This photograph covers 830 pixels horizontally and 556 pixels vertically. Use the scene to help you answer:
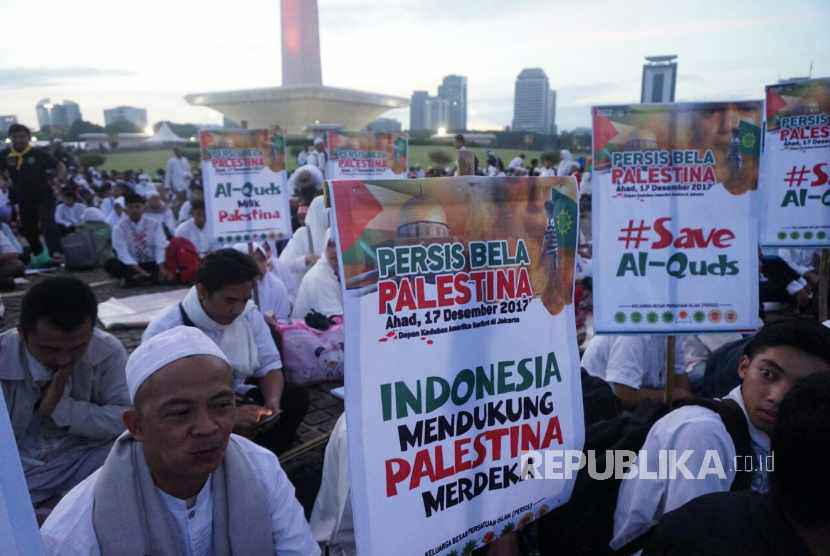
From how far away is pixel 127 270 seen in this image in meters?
8.38

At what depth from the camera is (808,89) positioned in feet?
13.4

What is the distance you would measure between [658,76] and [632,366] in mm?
39710

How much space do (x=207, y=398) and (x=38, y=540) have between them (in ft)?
2.21

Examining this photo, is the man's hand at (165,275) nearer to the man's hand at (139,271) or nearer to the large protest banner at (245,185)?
the man's hand at (139,271)

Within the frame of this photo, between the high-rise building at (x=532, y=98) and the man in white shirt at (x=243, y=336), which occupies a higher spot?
the high-rise building at (x=532, y=98)

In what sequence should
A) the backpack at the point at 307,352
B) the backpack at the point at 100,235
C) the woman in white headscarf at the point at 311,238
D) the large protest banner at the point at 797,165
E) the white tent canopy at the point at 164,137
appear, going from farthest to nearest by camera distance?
the white tent canopy at the point at 164,137 < the backpack at the point at 100,235 < the woman in white headscarf at the point at 311,238 < the backpack at the point at 307,352 < the large protest banner at the point at 797,165

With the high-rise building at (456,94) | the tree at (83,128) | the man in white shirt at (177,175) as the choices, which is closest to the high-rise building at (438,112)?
the high-rise building at (456,94)

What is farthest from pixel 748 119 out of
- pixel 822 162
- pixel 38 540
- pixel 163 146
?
pixel 163 146

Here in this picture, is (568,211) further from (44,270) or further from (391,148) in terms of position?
(44,270)

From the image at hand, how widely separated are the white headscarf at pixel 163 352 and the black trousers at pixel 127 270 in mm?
7413

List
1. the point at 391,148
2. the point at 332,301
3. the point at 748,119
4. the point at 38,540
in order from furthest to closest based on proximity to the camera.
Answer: the point at 391,148
the point at 332,301
the point at 748,119
the point at 38,540

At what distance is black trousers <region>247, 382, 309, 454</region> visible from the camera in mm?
3451

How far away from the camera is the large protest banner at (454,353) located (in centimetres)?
148

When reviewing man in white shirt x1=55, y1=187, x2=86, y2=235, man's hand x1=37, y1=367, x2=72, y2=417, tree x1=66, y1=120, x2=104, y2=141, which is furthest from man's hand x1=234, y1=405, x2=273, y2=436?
tree x1=66, y1=120, x2=104, y2=141
